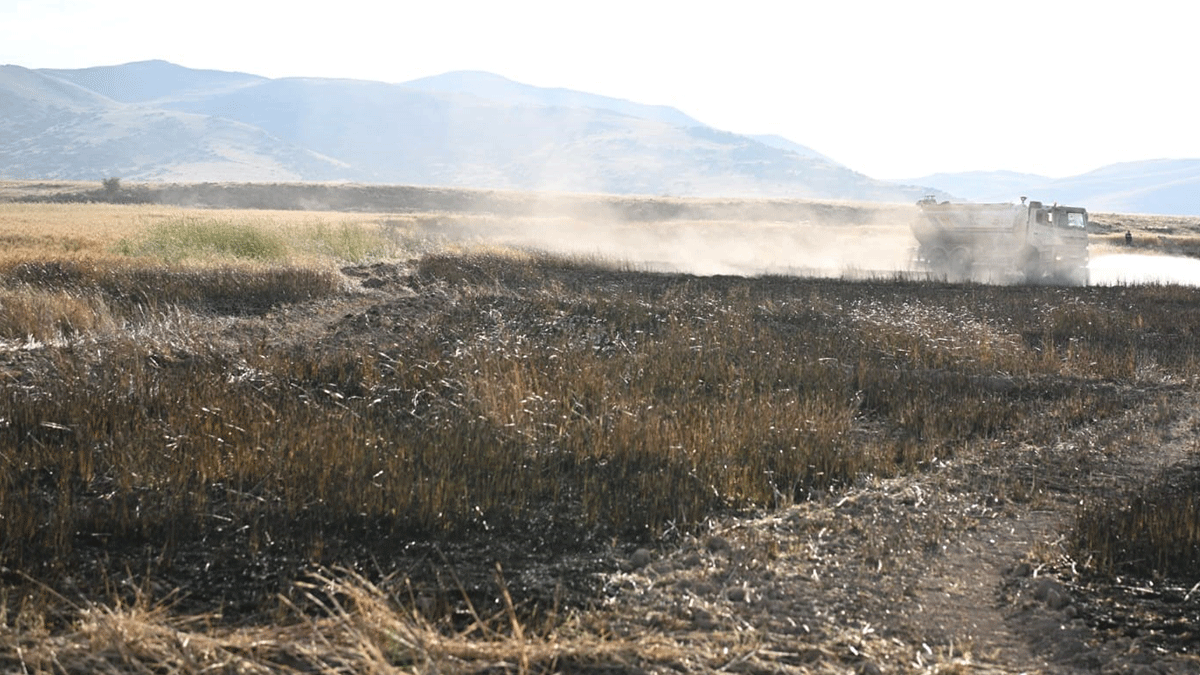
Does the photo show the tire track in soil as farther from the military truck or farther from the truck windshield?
the truck windshield

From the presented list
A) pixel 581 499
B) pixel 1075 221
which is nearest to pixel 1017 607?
pixel 581 499

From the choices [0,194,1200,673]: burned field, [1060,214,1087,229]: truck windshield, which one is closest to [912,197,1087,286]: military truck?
[1060,214,1087,229]: truck windshield

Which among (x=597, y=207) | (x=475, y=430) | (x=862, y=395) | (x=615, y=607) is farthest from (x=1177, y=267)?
(x=597, y=207)

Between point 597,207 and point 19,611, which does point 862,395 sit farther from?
point 597,207

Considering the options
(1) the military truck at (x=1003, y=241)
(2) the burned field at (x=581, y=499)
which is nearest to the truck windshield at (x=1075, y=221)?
(1) the military truck at (x=1003, y=241)

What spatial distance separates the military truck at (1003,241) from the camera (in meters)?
31.0

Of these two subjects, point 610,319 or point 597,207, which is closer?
point 610,319

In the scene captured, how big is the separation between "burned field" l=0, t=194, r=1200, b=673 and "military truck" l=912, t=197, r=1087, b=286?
15.4 metres

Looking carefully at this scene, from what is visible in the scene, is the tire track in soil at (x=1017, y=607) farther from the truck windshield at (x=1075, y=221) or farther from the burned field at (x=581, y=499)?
the truck windshield at (x=1075, y=221)

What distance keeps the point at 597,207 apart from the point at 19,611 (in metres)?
82.4

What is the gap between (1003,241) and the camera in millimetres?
32000

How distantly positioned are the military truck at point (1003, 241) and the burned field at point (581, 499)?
15423 mm

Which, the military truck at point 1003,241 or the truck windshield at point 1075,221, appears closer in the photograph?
the military truck at point 1003,241

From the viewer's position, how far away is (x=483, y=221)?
197 ft
